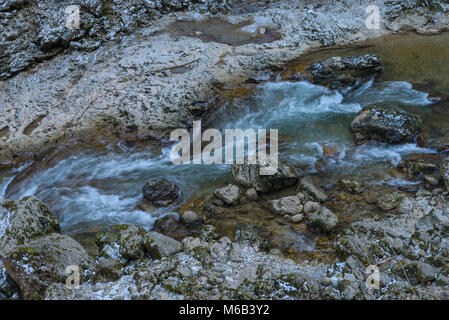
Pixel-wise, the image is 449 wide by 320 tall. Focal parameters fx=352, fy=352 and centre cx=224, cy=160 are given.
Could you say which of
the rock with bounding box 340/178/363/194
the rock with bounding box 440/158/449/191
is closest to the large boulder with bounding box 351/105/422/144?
the rock with bounding box 440/158/449/191

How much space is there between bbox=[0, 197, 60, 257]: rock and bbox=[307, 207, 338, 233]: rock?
3911mm

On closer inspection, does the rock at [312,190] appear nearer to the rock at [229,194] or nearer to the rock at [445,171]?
the rock at [229,194]

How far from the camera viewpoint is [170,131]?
7.91 metres

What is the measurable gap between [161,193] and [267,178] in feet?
6.32

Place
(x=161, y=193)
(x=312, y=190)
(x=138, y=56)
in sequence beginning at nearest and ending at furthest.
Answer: (x=312, y=190)
(x=161, y=193)
(x=138, y=56)

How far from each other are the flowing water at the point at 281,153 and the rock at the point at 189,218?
540mm

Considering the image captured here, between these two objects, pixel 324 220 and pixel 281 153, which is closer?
pixel 324 220

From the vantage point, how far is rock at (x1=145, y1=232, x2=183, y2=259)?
15.2 feet

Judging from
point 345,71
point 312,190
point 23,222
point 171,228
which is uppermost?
point 345,71

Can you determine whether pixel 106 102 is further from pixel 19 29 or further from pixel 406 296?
pixel 406 296

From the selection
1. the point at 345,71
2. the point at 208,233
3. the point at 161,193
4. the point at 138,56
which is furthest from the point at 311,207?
the point at 138,56

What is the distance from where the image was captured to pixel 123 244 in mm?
4688

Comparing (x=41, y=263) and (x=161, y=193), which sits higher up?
(x=41, y=263)

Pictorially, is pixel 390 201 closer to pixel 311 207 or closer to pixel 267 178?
pixel 311 207
